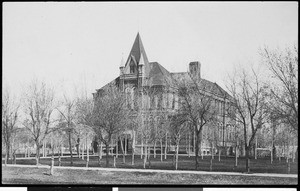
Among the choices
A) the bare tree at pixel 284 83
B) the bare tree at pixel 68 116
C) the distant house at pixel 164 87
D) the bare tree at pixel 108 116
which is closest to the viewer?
the bare tree at pixel 284 83

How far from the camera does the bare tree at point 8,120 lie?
4840mm

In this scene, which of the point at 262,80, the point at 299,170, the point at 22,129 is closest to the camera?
the point at 299,170

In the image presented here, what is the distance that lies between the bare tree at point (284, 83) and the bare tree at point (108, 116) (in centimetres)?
175

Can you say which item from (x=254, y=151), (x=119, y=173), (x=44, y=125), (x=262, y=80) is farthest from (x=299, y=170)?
(x=44, y=125)

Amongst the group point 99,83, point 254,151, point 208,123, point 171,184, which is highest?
point 99,83

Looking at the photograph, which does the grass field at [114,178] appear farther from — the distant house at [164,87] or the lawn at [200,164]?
the distant house at [164,87]

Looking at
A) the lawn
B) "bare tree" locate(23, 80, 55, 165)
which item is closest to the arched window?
"bare tree" locate(23, 80, 55, 165)

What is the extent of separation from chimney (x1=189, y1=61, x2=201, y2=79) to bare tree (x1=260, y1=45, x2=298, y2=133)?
0.68m

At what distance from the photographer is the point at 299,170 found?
447 centimetres

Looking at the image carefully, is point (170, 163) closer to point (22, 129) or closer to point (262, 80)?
point (262, 80)

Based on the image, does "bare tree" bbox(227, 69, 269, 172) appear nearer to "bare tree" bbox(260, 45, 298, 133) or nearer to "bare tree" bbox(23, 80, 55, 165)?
"bare tree" bbox(260, 45, 298, 133)

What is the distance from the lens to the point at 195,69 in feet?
16.0

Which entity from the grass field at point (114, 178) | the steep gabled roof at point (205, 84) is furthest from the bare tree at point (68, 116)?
the steep gabled roof at point (205, 84)

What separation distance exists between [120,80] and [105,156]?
3.26 ft
